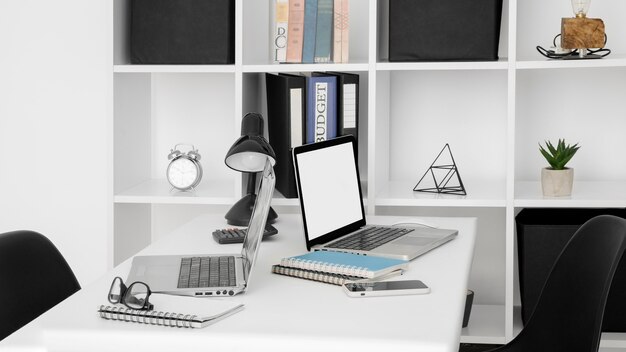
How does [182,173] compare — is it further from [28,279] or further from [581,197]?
[581,197]

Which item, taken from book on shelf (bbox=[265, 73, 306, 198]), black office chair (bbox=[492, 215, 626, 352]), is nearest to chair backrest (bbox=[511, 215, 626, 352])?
black office chair (bbox=[492, 215, 626, 352])

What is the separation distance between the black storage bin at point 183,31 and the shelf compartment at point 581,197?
109cm

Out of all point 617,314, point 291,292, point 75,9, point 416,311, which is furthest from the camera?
point 75,9

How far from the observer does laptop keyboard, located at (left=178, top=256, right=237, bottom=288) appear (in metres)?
1.75

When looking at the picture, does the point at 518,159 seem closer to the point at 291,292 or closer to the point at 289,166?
the point at 289,166

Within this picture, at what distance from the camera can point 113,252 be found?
3088mm

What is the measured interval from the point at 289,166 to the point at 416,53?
56 cm

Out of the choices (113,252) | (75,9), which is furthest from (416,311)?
(75,9)

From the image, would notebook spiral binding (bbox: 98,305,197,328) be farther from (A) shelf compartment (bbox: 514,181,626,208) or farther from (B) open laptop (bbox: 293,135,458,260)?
(A) shelf compartment (bbox: 514,181,626,208)

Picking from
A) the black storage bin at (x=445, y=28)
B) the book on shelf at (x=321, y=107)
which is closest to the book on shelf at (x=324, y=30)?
the book on shelf at (x=321, y=107)

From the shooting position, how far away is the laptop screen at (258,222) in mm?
1763

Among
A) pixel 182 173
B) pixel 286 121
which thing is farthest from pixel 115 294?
pixel 182 173

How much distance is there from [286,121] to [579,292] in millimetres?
1310

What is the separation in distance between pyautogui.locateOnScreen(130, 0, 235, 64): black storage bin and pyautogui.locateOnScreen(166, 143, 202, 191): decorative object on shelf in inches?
12.9
